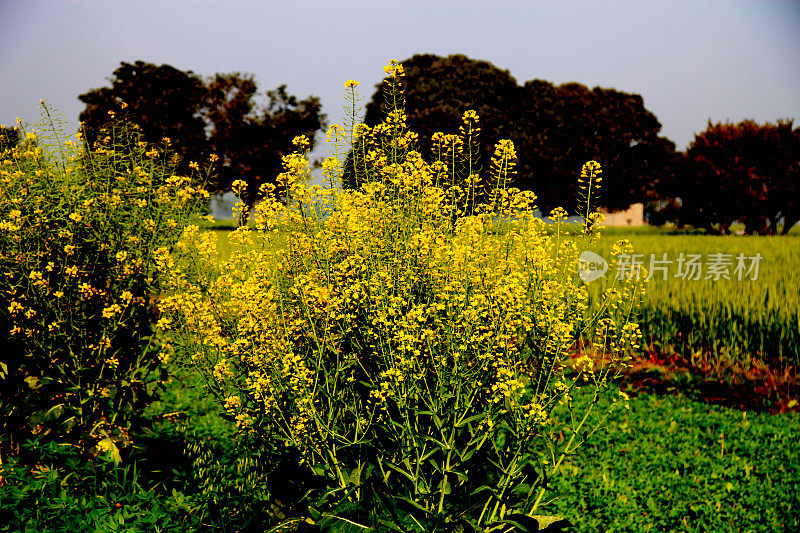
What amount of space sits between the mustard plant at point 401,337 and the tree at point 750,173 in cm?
4138

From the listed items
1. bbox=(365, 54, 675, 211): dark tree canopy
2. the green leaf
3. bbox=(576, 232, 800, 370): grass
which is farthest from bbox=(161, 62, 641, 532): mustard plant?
bbox=(365, 54, 675, 211): dark tree canopy

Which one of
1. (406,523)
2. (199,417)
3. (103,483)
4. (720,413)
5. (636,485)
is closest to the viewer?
(406,523)

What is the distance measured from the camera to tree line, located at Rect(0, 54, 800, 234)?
37469 mm

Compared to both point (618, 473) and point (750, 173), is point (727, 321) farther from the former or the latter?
point (750, 173)

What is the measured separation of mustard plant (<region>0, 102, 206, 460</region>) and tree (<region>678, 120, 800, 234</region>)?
138 ft

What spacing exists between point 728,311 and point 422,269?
749cm

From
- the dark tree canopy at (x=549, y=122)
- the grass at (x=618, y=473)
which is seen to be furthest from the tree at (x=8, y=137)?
the dark tree canopy at (x=549, y=122)

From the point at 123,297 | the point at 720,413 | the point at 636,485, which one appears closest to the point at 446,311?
the point at 123,297

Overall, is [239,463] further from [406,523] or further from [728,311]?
[728,311]

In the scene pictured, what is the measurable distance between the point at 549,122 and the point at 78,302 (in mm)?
42463

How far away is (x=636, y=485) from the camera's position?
204 inches

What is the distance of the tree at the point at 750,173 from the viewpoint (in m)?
37.4

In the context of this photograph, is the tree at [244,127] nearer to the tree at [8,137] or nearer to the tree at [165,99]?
the tree at [165,99]

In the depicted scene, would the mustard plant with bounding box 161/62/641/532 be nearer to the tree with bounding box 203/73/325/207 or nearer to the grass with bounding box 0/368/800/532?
the grass with bounding box 0/368/800/532
